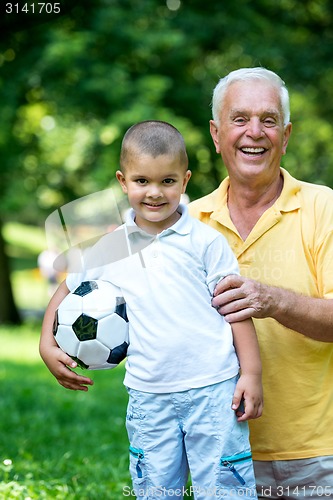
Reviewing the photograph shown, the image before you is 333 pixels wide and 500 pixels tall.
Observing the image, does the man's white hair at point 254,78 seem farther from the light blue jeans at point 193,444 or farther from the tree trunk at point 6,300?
the tree trunk at point 6,300

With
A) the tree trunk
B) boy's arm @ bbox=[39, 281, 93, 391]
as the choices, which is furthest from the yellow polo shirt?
the tree trunk

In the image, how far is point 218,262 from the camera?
3.07 meters

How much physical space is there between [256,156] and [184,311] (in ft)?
2.76

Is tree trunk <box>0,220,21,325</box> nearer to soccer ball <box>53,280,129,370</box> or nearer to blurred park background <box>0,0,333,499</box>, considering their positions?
blurred park background <box>0,0,333,499</box>

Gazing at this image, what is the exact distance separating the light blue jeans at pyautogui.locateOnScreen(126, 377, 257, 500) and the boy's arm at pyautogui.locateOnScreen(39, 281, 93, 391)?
0.85 feet

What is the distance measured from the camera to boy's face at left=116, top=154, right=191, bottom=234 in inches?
120

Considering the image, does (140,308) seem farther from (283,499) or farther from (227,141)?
(283,499)

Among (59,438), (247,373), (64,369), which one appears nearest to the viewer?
(247,373)

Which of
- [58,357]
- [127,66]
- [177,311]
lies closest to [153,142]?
[177,311]

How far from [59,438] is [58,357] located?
3188mm

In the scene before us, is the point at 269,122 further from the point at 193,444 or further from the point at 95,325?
the point at 193,444

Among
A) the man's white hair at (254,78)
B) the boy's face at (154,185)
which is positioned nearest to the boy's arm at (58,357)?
the boy's face at (154,185)

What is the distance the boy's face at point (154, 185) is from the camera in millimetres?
3041

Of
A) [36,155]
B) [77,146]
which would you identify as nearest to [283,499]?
[77,146]
